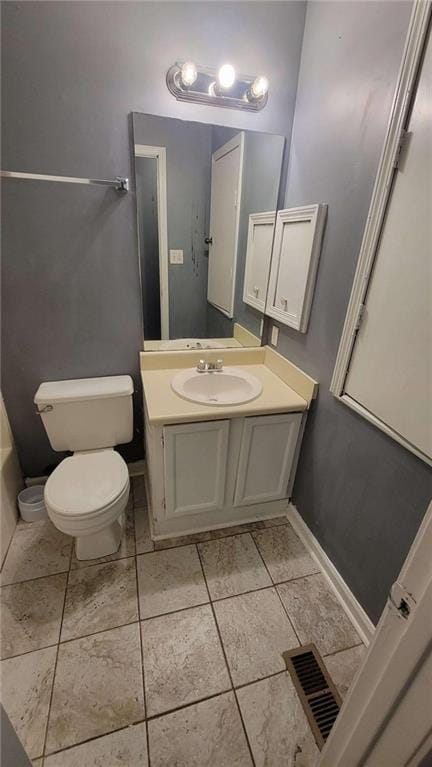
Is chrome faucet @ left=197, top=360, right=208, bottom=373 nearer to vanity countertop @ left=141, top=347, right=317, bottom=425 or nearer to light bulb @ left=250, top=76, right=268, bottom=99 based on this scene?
vanity countertop @ left=141, top=347, right=317, bottom=425

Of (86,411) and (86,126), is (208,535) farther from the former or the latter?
(86,126)

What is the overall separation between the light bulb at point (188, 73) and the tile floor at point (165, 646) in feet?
6.83

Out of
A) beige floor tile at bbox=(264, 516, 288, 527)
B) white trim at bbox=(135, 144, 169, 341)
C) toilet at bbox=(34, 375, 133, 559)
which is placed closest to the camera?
toilet at bbox=(34, 375, 133, 559)

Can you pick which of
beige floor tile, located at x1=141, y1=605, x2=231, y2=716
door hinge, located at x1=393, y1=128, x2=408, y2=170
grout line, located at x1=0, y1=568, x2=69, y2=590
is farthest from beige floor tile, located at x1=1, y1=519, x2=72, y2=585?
door hinge, located at x1=393, y1=128, x2=408, y2=170

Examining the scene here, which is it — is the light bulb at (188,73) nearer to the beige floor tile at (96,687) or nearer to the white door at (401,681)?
the white door at (401,681)

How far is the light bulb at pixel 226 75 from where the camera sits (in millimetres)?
1329

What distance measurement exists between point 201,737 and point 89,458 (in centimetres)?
112

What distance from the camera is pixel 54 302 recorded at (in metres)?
1.58

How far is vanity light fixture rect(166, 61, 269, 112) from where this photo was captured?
4.40 feet

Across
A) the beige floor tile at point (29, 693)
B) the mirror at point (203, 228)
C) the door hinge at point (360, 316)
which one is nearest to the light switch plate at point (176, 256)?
the mirror at point (203, 228)

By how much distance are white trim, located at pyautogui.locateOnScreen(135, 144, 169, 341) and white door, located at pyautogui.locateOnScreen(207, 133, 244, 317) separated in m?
0.23

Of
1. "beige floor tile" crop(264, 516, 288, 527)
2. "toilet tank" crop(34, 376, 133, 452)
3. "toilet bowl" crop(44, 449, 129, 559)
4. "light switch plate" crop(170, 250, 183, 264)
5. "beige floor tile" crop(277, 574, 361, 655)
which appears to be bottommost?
"beige floor tile" crop(277, 574, 361, 655)

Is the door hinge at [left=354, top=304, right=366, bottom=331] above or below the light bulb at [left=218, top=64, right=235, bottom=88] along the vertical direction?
below

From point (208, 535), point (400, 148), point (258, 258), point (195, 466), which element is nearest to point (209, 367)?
point (195, 466)
